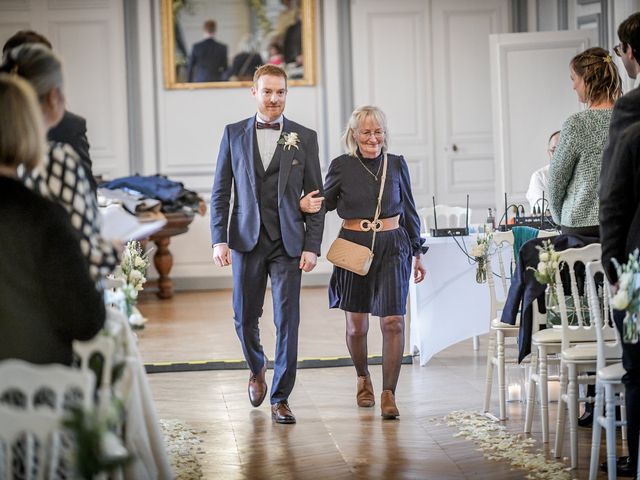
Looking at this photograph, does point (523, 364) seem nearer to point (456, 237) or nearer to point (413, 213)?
point (456, 237)

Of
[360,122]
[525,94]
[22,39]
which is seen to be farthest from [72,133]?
[525,94]

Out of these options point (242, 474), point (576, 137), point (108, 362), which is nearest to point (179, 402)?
point (242, 474)

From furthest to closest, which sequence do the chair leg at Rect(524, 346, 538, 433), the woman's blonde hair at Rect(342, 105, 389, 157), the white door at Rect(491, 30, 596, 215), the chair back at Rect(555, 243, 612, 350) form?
the white door at Rect(491, 30, 596, 215), the woman's blonde hair at Rect(342, 105, 389, 157), the chair leg at Rect(524, 346, 538, 433), the chair back at Rect(555, 243, 612, 350)

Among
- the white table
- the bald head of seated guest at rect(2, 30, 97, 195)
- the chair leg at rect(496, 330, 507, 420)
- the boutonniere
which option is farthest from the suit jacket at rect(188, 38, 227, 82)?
the bald head of seated guest at rect(2, 30, 97, 195)

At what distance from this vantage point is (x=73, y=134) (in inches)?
170

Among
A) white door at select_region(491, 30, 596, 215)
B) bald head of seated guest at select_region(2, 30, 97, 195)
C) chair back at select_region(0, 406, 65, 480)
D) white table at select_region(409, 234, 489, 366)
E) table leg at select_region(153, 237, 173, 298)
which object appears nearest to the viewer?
chair back at select_region(0, 406, 65, 480)

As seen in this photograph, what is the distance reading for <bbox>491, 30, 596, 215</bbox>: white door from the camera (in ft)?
34.5

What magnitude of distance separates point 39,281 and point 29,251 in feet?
0.26

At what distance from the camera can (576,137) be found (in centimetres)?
486

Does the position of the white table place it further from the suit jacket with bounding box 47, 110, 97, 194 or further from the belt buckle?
the suit jacket with bounding box 47, 110, 97, 194

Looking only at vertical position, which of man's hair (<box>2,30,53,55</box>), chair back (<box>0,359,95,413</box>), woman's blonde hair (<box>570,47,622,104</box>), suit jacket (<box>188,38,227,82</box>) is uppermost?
suit jacket (<box>188,38,227,82</box>)

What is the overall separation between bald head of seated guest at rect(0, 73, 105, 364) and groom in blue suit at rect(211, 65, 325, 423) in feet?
8.74

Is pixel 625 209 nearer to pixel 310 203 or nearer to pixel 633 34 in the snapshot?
pixel 633 34

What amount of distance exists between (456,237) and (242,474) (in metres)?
2.76
